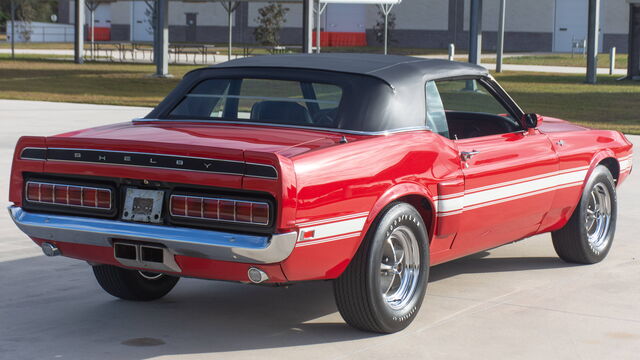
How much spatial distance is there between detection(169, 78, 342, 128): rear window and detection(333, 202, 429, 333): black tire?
689 mm

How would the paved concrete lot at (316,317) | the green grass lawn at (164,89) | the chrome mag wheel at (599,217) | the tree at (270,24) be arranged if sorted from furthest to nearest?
the tree at (270,24), the green grass lawn at (164,89), the chrome mag wheel at (599,217), the paved concrete lot at (316,317)

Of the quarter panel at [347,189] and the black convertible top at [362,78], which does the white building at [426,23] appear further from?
the quarter panel at [347,189]

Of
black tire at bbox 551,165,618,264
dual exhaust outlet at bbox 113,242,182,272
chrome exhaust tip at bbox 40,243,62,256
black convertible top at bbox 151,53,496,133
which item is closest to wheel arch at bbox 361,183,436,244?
black convertible top at bbox 151,53,496,133

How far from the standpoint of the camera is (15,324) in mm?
6270

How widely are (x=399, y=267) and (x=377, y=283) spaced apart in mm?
375

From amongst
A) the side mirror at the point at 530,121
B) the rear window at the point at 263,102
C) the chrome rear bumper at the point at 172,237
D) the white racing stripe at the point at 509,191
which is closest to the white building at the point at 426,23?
the white racing stripe at the point at 509,191

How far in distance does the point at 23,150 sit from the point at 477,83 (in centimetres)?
301

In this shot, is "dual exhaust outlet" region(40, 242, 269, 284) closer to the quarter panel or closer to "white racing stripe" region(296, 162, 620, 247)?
the quarter panel

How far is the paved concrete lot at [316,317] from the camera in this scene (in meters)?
5.88

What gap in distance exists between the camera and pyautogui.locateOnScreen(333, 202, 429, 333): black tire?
5.95m

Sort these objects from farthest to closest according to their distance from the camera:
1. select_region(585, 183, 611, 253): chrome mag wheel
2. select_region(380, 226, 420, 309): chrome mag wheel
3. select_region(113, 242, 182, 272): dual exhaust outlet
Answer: select_region(585, 183, 611, 253): chrome mag wheel, select_region(380, 226, 420, 309): chrome mag wheel, select_region(113, 242, 182, 272): dual exhaust outlet

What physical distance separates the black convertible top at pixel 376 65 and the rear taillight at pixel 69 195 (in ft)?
5.00

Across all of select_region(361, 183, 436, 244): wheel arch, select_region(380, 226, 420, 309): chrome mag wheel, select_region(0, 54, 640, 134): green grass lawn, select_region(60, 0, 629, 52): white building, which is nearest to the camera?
select_region(361, 183, 436, 244): wheel arch

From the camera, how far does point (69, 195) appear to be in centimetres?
601
